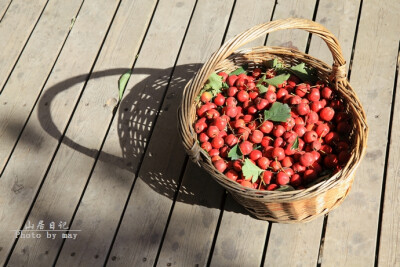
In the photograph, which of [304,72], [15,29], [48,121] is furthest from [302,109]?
[15,29]

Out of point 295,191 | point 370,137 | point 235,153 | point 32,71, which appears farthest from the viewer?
point 32,71

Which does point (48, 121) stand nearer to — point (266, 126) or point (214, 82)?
point (214, 82)

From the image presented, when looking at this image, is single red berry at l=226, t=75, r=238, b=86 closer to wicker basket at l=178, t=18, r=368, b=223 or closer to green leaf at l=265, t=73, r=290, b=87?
green leaf at l=265, t=73, r=290, b=87

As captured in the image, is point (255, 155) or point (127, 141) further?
point (127, 141)

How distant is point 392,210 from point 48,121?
1.46m

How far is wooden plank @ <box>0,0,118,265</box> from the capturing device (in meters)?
1.91

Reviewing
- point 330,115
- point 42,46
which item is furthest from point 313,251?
point 42,46

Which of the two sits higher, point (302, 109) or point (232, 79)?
point (232, 79)

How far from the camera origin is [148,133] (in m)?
1.98

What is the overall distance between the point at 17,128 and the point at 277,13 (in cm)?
130

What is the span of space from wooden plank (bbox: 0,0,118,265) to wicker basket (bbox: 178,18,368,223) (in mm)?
781

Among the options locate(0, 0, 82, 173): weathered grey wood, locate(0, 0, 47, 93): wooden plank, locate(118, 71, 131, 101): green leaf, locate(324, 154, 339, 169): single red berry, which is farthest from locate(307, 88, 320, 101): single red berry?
locate(0, 0, 47, 93): wooden plank

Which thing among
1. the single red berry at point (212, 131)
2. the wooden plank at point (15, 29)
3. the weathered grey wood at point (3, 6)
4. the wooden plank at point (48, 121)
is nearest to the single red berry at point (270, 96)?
the single red berry at point (212, 131)

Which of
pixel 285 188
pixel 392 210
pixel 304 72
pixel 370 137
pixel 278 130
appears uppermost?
pixel 304 72
